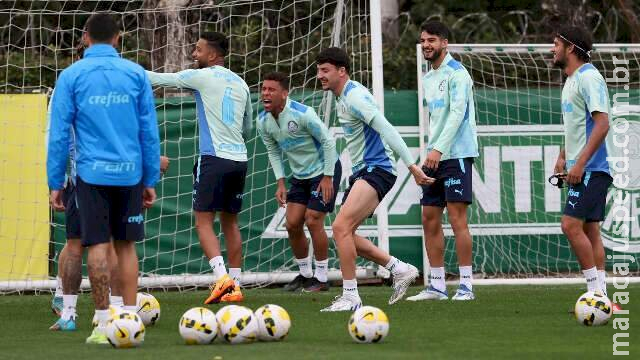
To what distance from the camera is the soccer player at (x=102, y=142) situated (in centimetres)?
789

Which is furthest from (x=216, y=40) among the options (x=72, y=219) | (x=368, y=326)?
(x=368, y=326)

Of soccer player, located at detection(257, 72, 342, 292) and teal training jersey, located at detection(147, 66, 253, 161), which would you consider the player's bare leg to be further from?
soccer player, located at detection(257, 72, 342, 292)

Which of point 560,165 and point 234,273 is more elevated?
point 560,165

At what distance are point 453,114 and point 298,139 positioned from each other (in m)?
1.89

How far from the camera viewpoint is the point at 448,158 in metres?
10.7

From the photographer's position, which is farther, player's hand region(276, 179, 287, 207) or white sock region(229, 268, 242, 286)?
player's hand region(276, 179, 287, 207)

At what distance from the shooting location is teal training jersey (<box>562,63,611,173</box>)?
30.7 ft

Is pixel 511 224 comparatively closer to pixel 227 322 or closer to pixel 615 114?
pixel 615 114

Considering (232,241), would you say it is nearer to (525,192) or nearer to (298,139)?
(298,139)

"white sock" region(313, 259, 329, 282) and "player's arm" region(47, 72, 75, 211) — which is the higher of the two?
"player's arm" region(47, 72, 75, 211)

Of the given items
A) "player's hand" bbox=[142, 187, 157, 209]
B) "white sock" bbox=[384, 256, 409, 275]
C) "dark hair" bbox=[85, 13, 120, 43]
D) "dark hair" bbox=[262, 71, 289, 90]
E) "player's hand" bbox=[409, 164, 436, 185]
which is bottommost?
"white sock" bbox=[384, 256, 409, 275]

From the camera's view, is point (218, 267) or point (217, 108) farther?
point (217, 108)

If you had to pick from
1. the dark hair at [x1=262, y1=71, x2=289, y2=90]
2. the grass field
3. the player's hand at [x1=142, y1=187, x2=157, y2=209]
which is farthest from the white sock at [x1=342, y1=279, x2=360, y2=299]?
the dark hair at [x1=262, y1=71, x2=289, y2=90]

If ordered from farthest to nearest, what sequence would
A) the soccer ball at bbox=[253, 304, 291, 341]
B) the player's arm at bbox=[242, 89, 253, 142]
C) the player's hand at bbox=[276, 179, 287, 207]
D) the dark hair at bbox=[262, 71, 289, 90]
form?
the player's hand at bbox=[276, 179, 287, 207] < the dark hair at bbox=[262, 71, 289, 90] < the player's arm at bbox=[242, 89, 253, 142] < the soccer ball at bbox=[253, 304, 291, 341]
